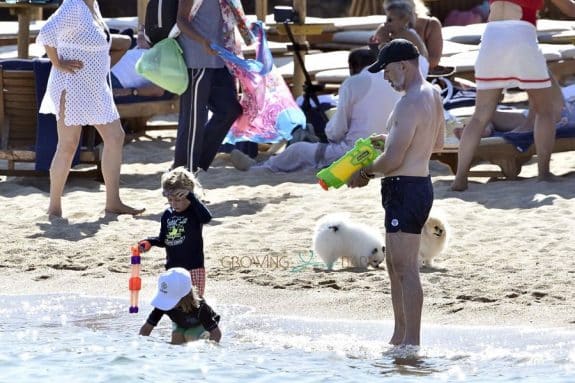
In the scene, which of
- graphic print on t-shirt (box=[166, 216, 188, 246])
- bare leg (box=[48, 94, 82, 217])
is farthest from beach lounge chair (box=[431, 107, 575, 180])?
graphic print on t-shirt (box=[166, 216, 188, 246])

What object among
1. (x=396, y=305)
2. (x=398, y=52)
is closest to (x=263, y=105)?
(x=396, y=305)

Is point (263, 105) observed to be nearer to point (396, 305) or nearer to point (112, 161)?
point (112, 161)

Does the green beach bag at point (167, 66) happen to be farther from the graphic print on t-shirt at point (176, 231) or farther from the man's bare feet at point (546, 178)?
the graphic print on t-shirt at point (176, 231)

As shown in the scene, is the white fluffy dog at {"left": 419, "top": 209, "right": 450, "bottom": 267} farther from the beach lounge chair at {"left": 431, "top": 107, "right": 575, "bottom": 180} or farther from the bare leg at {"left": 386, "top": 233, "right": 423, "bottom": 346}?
the beach lounge chair at {"left": 431, "top": 107, "right": 575, "bottom": 180}

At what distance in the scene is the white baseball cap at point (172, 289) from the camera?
5805 mm

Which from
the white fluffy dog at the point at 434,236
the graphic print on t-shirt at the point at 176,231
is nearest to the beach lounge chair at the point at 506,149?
the white fluffy dog at the point at 434,236

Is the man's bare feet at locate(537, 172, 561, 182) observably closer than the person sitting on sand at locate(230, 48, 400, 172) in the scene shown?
Yes

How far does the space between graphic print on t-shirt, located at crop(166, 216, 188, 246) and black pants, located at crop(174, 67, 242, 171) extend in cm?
339

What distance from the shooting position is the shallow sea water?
5672mm

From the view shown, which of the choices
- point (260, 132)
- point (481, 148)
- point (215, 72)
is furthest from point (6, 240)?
point (481, 148)

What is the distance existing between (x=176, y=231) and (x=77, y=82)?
282 centimetres

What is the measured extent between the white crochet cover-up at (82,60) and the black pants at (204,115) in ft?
2.79

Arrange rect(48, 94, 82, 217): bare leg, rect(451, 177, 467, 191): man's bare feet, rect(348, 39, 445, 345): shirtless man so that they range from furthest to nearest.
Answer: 1. rect(451, 177, 467, 191): man's bare feet
2. rect(48, 94, 82, 217): bare leg
3. rect(348, 39, 445, 345): shirtless man

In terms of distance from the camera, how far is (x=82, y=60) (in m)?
8.78
